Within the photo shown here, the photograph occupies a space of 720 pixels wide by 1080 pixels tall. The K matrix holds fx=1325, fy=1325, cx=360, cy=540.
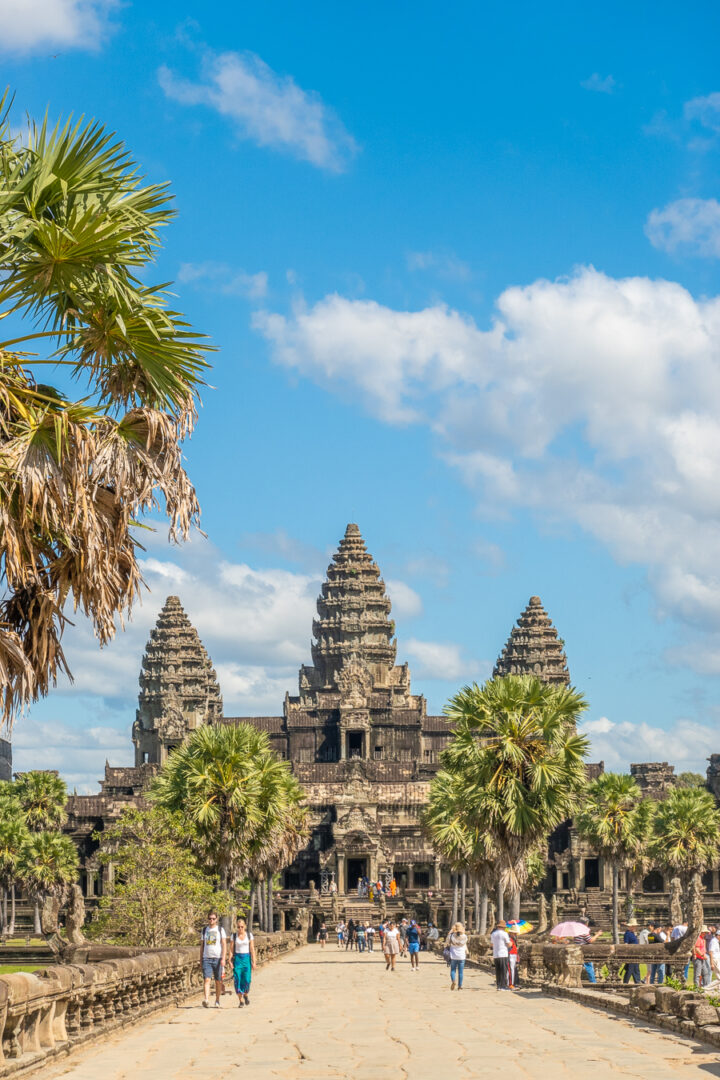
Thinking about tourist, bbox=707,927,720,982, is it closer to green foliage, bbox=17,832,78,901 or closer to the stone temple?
the stone temple

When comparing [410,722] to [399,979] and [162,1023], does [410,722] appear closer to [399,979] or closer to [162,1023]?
[399,979]

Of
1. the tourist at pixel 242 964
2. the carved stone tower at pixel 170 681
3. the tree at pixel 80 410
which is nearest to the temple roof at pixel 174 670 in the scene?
the carved stone tower at pixel 170 681

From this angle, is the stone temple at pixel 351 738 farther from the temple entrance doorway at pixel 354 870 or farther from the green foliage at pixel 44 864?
A: the green foliage at pixel 44 864

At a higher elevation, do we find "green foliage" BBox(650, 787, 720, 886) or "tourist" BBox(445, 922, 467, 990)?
"green foliage" BBox(650, 787, 720, 886)

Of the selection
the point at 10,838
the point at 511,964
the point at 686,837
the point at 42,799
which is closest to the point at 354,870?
the point at 42,799

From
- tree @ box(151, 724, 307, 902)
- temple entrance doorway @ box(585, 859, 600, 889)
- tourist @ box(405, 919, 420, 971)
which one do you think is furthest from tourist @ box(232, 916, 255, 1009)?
temple entrance doorway @ box(585, 859, 600, 889)

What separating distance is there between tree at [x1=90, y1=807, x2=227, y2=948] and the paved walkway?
8.97m

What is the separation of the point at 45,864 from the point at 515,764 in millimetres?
40442

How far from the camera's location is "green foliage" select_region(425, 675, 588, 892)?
33.2 meters

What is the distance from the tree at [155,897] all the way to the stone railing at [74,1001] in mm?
10139

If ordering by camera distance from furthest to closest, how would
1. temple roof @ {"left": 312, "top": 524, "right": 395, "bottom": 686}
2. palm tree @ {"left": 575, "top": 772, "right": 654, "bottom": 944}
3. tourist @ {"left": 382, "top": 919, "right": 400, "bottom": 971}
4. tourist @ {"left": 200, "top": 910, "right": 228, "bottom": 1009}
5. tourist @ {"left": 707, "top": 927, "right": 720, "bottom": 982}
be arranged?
temple roof @ {"left": 312, "top": 524, "right": 395, "bottom": 686} < palm tree @ {"left": 575, "top": 772, "right": 654, "bottom": 944} < tourist @ {"left": 382, "top": 919, "right": 400, "bottom": 971} < tourist @ {"left": 707, "top": 927, "right": 720, "bottom": 982} < tourist @ {"left": 200, "top": 910, "right": 228, "bottom": 1009}

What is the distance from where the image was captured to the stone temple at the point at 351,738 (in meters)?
89.5

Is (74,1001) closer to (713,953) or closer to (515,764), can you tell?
(515,764)

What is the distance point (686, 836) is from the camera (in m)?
65.0
